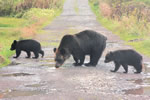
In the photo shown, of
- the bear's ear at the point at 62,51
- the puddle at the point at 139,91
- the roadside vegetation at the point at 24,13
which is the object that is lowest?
the roadside vegetation at the point at 24,13

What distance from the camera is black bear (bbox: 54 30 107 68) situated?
494 inches

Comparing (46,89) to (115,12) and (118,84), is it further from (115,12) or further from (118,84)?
(115,12)

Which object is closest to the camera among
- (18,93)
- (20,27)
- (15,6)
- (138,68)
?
(18,93)

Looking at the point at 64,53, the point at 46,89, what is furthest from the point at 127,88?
the point at 64,53

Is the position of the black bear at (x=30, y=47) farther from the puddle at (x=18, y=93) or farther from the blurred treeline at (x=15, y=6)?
the blurred treeline at (x=15, y=6)

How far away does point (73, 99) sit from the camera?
8.54m

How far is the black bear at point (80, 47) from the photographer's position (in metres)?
12.5

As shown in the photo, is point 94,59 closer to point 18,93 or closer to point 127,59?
point 127,59

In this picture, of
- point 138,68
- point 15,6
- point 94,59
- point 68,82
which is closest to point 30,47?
point 94,59

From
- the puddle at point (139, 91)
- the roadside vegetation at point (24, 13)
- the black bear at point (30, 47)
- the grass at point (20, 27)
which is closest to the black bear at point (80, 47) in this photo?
the grass at point (20, 27)

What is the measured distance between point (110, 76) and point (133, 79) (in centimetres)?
82

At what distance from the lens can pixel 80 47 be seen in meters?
13.0

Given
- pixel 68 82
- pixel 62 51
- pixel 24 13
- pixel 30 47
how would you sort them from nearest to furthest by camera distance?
pixel 68 82 < pixel 62 51 < pixel 30 47 < pixel 24 13

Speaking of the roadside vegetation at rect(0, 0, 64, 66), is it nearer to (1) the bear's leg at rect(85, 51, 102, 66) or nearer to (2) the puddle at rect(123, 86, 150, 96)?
(1) the bear's leg at rect(85, 51, 102, 66)
